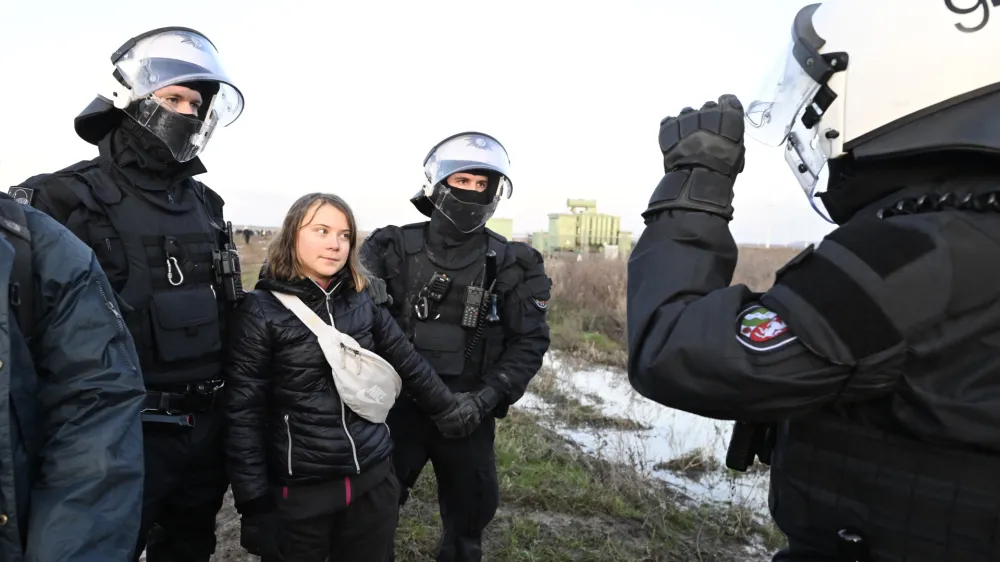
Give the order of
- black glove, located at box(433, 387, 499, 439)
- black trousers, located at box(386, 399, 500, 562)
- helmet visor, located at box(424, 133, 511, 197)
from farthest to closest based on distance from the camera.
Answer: helmet visor, located at box(424, 133, 511, 197), black trousers, located at box(386, 399, 500, 562), black glove, located at box(433, 387, 499, 439)

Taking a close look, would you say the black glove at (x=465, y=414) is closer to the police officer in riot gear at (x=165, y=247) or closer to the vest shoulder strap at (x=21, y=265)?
the police officer in riot gear at (x=165, y=247)

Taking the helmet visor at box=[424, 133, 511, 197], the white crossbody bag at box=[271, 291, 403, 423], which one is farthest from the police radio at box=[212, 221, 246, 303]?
the helmet visor at box=[424, 133, 511, 197]

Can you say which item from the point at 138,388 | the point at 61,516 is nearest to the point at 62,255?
the point at 138,388

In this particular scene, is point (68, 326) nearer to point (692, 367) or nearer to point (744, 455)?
point (692, 367)

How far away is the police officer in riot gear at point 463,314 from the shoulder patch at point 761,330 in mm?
1734

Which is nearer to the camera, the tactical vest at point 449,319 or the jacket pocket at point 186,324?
the jacket pocket at point 186,324

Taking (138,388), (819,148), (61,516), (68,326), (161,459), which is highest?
(819,148)

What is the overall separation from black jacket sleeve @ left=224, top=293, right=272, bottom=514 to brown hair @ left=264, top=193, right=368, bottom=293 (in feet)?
0.55

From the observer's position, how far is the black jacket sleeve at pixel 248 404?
2.03 metres

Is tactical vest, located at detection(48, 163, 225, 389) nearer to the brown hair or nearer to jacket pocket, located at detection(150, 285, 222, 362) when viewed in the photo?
jacket pocket, located at detection(150, 285, 222, 362)

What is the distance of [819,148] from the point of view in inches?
54.4

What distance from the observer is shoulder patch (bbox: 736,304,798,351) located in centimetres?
103

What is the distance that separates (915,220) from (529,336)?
6.73 ft

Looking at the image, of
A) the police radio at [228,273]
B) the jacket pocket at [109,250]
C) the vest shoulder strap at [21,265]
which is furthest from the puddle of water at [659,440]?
the vest shoulder strap at [21,265]
